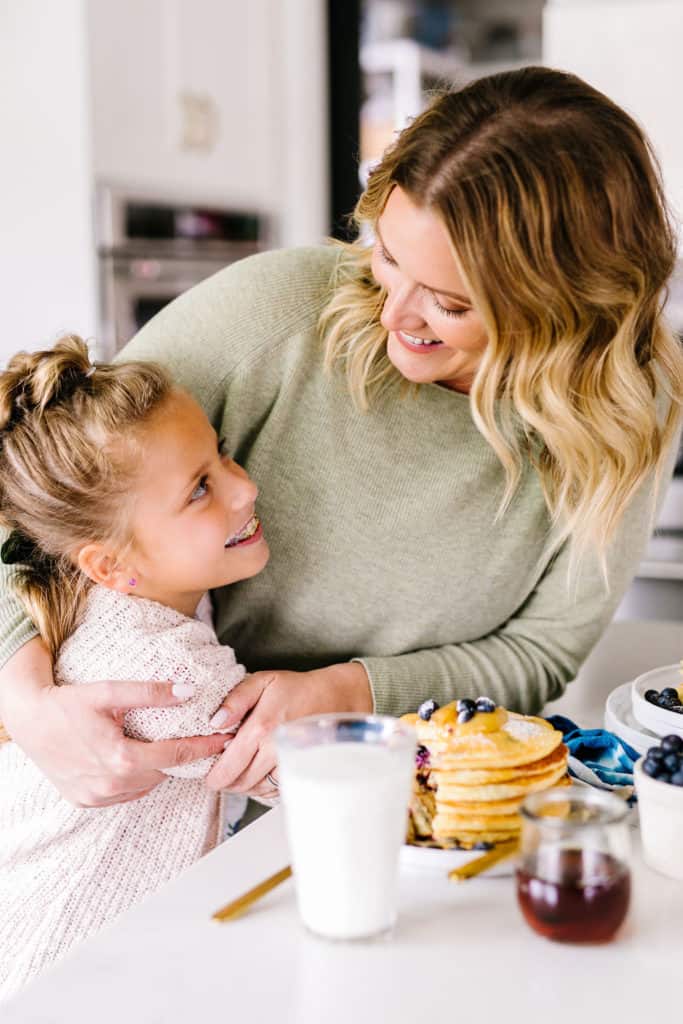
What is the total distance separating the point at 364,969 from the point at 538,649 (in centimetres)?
68

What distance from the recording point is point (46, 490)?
125 centimetres

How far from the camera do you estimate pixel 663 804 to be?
35.9 inches

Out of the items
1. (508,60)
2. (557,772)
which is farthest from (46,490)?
(508,60)

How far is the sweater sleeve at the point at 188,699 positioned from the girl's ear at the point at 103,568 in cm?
10

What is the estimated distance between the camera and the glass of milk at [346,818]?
79 centimetres

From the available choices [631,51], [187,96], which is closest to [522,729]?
[631,51]

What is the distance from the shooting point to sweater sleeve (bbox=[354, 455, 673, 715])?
134cm

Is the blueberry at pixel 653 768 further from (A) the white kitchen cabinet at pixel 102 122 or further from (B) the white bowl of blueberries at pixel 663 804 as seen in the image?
(A) the white kitchen cabinet at pixel 102 122

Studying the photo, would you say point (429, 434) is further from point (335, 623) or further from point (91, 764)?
point (91, 764)

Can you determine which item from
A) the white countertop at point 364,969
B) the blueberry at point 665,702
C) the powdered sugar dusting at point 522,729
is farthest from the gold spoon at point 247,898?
the blueberry at point 665,702

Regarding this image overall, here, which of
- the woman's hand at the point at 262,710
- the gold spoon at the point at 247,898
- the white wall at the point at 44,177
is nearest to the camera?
the gold spoon at the point at 247,898

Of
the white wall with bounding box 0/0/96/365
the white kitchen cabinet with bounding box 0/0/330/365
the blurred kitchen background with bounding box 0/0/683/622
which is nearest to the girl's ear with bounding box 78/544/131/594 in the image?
the blurred kitchen background with bounding box 0/0/683/622

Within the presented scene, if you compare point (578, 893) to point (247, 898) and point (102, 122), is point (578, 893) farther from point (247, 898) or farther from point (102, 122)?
point (102, 122)

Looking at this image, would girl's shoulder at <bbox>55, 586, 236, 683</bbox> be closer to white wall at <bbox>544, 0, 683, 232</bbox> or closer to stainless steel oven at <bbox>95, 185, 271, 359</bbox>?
white wall at <bbox>544, 0, 683, 232</bbox>
